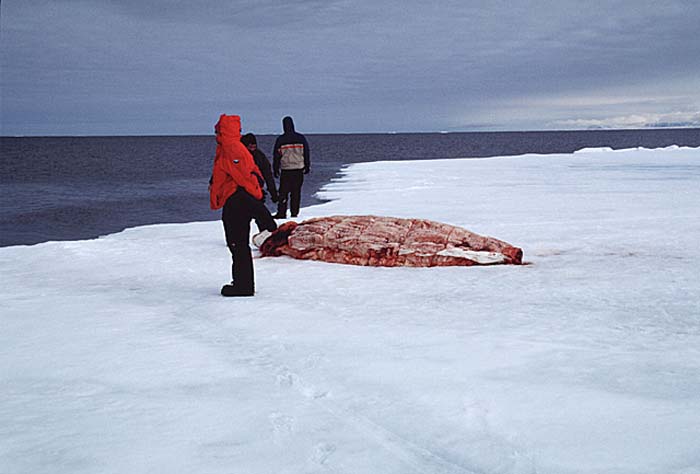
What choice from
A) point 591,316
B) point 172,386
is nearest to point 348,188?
point 591,316

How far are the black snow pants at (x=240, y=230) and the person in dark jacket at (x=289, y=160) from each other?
6350 mm

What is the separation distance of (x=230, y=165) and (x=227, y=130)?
35cm

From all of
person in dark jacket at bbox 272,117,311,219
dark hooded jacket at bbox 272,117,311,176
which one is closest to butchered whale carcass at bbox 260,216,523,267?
person in dark jacket at bbox 272,117,311,219

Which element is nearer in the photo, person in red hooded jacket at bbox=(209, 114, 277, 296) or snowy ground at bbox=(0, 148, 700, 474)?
snowy ground at bbox=(0, 148, 700, 474)

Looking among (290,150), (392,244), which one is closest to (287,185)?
(290,150)

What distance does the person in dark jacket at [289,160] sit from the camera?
12664 millimetres

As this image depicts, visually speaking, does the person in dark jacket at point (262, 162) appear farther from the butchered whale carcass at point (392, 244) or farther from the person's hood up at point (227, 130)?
the person's hood up at point (227, 130)

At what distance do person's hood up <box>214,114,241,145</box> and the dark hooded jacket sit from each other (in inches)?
253

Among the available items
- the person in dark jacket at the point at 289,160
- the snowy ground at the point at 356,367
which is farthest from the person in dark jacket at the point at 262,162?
the person in dark jacket at the point at 289,160

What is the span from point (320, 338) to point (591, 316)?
2.32 meters

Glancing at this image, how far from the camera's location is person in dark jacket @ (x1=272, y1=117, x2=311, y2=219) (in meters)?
12.7

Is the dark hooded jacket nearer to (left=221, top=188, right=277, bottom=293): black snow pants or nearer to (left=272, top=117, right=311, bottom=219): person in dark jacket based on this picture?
(left=272, top=117, right=311, bottom=219): person in dark jacket

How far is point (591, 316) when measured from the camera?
16.9 ft

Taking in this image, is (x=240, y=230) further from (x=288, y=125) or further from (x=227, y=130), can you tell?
(x=288, y=125)
